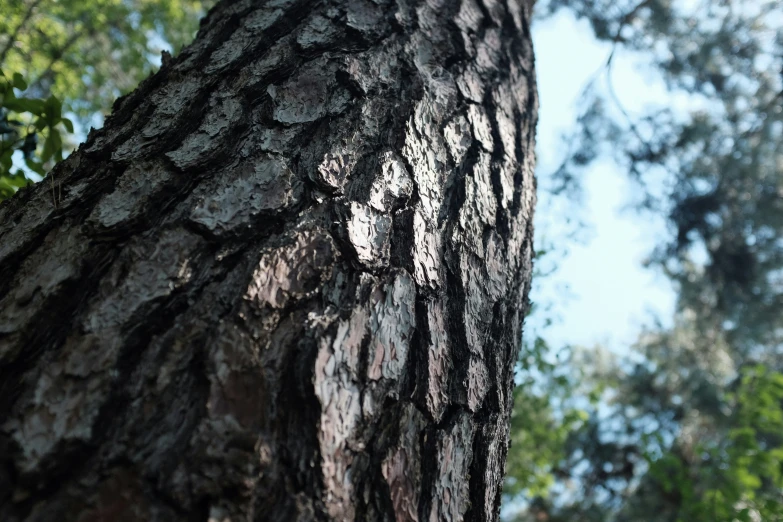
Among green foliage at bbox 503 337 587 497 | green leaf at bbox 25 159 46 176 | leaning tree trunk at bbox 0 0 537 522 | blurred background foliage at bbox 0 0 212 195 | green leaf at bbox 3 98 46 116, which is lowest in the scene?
leaning tree trunk at bbox 0 0 537 522

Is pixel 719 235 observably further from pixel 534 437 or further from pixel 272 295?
pixel 272 295

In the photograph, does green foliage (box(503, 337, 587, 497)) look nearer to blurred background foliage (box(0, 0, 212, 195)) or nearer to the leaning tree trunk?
the leaning tree trunk

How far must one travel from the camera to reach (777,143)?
6977 mm

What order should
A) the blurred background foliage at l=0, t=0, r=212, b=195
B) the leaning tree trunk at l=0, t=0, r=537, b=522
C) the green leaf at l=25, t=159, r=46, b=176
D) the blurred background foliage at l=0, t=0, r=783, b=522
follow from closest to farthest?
the leaning tree trunk at l=0, t=0, r=537, b=522
the green leaf at l=25, t=159, r=46, b=176
the blurred background foliage at l=0, t=0, r=783, b=522
the blurred background foliage at l=0, t=0, r=212, b=195

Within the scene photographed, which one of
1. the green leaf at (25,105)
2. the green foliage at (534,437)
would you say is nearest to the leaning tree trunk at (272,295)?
the green leaf at (25,105)

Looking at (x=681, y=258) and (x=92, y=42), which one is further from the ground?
(x=92, y=42)

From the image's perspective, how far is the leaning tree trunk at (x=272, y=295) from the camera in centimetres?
75

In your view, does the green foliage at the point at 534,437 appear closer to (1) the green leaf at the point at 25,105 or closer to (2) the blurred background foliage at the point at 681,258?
(2) the blurred background foliage at the point at 681,258

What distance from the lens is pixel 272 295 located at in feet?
2.97

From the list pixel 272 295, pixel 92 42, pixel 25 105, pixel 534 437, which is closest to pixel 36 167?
pixel 25 105

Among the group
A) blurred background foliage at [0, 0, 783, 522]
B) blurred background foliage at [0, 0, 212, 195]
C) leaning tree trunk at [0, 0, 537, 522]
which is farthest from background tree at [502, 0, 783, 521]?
blurred background foliage at [0, 0, 212, 195]

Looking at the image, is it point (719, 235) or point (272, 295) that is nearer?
point (272, 295)

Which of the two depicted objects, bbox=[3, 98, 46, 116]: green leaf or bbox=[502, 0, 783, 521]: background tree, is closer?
bbox=[3, 98, 46, 116]: green leaf

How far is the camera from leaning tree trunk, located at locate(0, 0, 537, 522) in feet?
2.45
